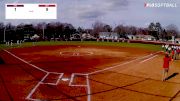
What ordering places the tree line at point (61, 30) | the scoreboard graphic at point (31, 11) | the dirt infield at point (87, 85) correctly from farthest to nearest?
the tree line at point (61, 30)
the scoreboard graphic at point (31, 11)
the dirt infield at point (87, 85)

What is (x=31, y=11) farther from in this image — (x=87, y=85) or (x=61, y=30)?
(x=61, y=30)

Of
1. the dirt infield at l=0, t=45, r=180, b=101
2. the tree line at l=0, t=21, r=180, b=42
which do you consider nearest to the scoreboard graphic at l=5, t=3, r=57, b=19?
the dirt infield at l=0, t=45, r=180, b=101

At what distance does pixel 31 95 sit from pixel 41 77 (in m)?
3.51

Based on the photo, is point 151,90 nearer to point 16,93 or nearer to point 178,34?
point 16,93

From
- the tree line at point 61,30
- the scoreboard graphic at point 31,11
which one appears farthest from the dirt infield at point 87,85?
the tree line at point 61,30

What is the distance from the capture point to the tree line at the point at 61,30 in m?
56.3

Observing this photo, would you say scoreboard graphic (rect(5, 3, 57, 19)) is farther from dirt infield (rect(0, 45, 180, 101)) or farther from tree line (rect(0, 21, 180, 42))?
tree line (rect(0, 21, 180, 42))

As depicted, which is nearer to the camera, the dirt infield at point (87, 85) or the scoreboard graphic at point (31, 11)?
the dirt infield at point (87, 85)

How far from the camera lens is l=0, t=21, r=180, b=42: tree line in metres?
56.3

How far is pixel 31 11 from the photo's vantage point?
2231cm

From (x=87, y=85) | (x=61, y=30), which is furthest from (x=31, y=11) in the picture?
(x=61, y=30)

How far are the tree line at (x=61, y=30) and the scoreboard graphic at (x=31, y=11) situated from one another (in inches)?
995

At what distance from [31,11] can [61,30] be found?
66592 millimetres

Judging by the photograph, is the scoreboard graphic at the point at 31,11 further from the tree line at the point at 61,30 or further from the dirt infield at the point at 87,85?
the tree line at the point at 61,30
